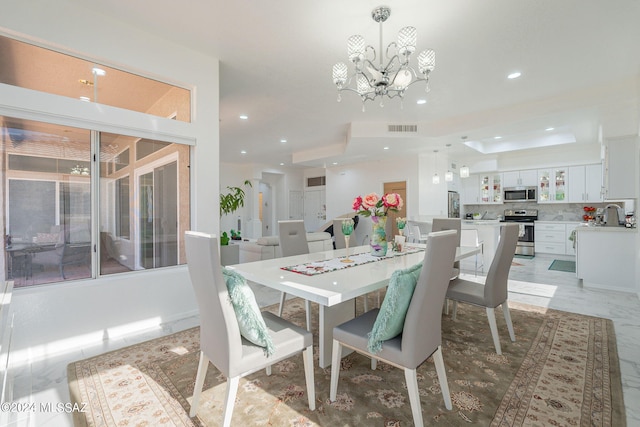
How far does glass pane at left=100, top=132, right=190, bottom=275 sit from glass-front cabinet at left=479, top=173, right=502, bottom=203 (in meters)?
7.65

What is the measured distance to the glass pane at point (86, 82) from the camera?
7.17ft

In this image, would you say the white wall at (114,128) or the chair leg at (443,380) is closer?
the chair leg at (443,380)

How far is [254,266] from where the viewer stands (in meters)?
2.16

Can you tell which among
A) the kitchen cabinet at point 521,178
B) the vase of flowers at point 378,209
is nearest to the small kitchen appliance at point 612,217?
the kitchen cabinet at point 521,178

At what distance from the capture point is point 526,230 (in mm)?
7090

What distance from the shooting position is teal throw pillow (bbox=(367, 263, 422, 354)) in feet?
4.76

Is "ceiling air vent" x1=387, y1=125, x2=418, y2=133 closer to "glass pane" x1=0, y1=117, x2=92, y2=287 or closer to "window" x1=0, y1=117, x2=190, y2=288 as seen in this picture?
"window" x1=0, y1=117, x2=190, y2=288

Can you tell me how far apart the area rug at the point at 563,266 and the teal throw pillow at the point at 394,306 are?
552cm

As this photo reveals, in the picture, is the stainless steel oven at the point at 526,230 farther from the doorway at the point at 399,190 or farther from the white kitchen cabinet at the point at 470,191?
the doorway at the point at 399,190

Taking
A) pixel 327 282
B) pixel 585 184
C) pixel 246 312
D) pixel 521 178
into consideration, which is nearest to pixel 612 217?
pixel 585 184

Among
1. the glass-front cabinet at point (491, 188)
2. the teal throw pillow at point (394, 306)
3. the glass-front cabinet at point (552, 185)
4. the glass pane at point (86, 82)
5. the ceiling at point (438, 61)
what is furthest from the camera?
the glass-front cabinet at point (491, 188)

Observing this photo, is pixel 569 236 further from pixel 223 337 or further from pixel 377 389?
pixel 223 337

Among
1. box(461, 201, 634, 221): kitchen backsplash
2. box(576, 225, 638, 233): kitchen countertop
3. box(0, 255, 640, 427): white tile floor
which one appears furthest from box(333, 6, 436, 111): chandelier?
box(461, 201, 634, 221): kitchen backsplash

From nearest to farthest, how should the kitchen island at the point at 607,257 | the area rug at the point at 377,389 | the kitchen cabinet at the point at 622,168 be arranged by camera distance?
the area rug at the point at 377,389
the kitchen island at the point at 607,257
the kitchen cabinet at the point at 622,168
